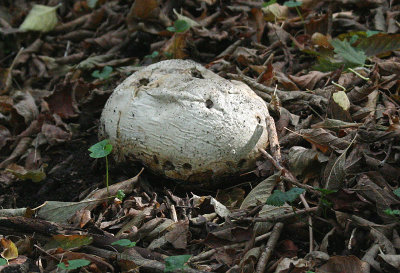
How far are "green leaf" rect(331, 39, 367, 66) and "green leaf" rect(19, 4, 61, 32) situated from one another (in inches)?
107

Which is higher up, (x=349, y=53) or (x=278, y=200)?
(x=349, y=53)

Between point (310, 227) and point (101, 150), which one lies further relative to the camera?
point (101, 150)

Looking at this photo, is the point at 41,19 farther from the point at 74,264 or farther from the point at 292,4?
the point at 74,264

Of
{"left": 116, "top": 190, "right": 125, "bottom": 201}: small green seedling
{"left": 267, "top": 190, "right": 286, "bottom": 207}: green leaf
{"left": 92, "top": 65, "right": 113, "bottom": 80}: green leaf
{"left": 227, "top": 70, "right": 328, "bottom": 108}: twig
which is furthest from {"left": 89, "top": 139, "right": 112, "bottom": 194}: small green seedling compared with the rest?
{"left": 92, "top": 65, "right": 113, "bottom": 80}: green leaf

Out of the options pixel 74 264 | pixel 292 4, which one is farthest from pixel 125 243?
pixel 292 4

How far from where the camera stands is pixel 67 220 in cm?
271

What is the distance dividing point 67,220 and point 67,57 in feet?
6.87

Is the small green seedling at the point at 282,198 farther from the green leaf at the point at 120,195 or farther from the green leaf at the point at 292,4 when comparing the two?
the green leaf at the point at 292,4

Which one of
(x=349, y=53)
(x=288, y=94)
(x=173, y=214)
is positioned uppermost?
(x=349, y=53)

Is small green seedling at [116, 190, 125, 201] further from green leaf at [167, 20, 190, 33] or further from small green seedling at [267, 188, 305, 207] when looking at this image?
green leaf at [167, 20, 190, 33]

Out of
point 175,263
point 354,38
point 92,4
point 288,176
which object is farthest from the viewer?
point 92,4

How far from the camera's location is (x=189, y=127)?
278 cm

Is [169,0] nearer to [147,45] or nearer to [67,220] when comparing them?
[147,45]

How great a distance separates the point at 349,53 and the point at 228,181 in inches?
46.4
